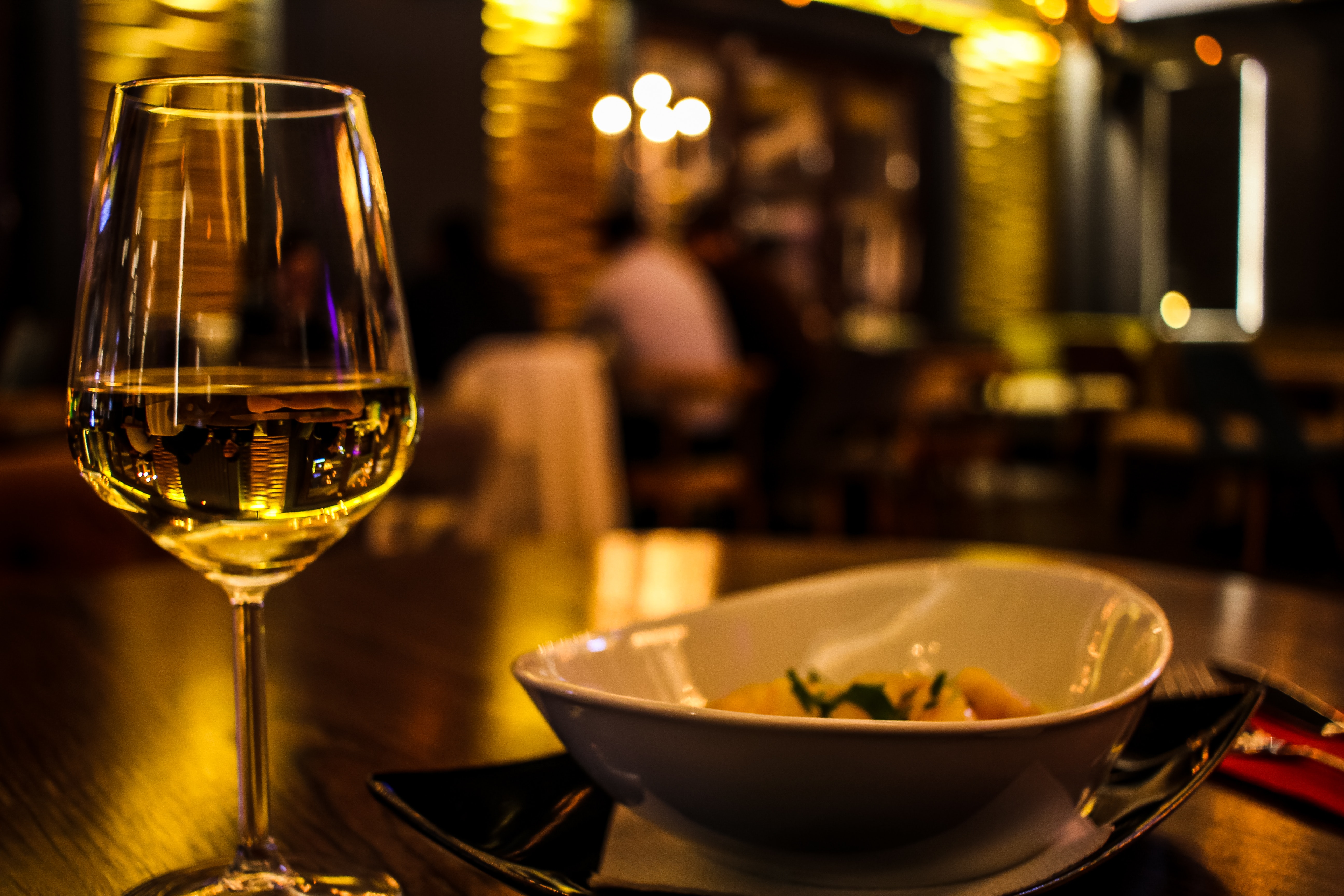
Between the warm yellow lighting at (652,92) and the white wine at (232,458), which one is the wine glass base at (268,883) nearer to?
the white wine at (232,458)

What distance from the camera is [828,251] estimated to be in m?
7.73

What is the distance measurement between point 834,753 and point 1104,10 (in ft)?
8.85

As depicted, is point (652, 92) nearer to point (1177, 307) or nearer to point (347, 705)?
point (1177, 307)

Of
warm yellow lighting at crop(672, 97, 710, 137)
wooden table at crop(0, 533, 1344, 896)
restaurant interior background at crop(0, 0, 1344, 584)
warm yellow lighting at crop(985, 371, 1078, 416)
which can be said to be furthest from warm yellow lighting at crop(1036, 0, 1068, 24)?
warm yellow lighting at crop(985, 371, 1078, 416)

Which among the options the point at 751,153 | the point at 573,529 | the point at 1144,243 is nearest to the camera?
the point at 573,529

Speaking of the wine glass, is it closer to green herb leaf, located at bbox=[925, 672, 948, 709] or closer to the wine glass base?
the wine glass base

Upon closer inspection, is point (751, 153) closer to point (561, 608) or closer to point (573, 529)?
point (573, 529)

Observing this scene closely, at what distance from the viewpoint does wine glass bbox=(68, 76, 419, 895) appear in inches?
14.8

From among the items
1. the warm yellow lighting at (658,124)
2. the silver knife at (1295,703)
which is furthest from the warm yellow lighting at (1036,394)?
the silver knife at (1295,703)

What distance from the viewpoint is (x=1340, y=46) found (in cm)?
811

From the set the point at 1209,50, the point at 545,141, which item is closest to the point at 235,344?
the point at 1209,50

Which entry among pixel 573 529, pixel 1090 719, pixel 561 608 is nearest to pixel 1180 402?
pixel 573 529

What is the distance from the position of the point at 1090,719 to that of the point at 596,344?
11.1 feet

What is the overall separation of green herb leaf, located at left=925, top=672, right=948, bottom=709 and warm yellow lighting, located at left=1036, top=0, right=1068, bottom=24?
2.73 meters
